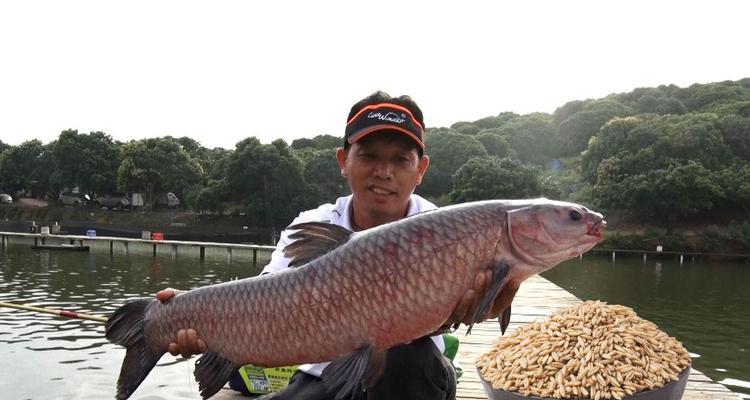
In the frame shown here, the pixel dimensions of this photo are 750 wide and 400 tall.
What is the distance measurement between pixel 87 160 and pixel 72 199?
28.7 feet

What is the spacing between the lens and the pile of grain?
4.20 metres

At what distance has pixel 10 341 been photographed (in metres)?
13.8

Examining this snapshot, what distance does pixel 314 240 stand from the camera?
2619 millimetres

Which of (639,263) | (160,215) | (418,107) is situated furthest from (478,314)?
(160,215)

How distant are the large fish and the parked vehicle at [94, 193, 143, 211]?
2431 inches

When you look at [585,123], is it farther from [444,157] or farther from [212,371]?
[212,371]

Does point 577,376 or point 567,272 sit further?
point 567,272

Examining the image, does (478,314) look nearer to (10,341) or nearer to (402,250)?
(402,250)

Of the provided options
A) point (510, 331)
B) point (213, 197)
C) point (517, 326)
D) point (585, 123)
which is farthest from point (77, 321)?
point (585, 123)

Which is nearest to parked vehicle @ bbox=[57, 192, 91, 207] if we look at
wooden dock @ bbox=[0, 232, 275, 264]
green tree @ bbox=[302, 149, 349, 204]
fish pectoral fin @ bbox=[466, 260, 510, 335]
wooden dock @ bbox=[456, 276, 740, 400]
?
green tree @ bbox=[302, 149, 349, 204]

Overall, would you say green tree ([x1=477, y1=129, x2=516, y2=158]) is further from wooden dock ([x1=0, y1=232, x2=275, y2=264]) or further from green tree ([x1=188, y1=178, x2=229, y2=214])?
wooden dock ([x1=0, y1=232, x2=275, y2=264])

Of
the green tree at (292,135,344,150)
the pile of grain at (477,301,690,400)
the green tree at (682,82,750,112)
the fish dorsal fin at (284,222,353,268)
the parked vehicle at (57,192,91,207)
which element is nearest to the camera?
the fish dorsal fin at (284,222,353,268)

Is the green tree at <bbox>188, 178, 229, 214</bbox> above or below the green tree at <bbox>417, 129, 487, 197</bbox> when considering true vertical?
below

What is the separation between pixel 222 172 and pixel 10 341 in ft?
135
